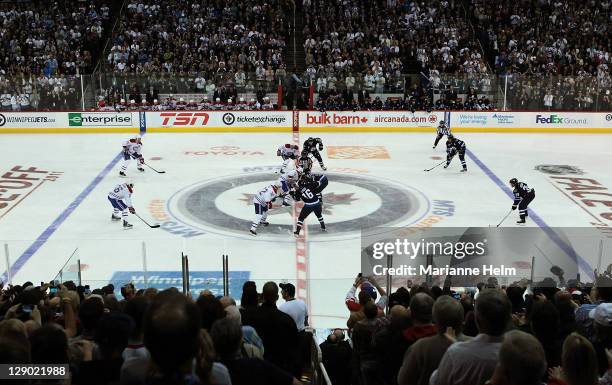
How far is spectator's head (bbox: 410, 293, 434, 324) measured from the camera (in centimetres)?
404

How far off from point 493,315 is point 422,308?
76 centimetres

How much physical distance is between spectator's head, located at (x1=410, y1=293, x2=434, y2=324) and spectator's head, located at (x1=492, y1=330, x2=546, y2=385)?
1.25 meters

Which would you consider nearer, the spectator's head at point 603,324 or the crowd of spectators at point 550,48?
the spectator's head at point 603,324

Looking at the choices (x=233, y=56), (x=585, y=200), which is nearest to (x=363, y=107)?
(x=233, y=56)

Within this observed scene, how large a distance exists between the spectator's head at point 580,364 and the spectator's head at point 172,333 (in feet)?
5.32

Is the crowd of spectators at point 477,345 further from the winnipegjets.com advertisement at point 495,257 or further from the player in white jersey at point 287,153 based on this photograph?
the player in white jersey at point 287,153

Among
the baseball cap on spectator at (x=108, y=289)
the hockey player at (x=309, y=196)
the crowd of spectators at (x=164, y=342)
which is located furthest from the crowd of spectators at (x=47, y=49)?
the crowd of spectators at (x=164, y=342)

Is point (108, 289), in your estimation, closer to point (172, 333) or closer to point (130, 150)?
point (172, 333)

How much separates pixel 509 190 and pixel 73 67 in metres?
16.8

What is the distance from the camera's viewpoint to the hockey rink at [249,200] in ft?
27.0

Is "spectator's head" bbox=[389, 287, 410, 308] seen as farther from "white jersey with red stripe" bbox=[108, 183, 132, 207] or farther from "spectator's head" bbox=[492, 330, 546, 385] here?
"white jersey with red stripe" bbox=[108, 183, 132, 207]

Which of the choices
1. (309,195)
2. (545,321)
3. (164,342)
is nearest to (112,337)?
(164,342)

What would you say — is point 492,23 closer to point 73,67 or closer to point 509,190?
point 509,190

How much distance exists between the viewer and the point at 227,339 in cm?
314
